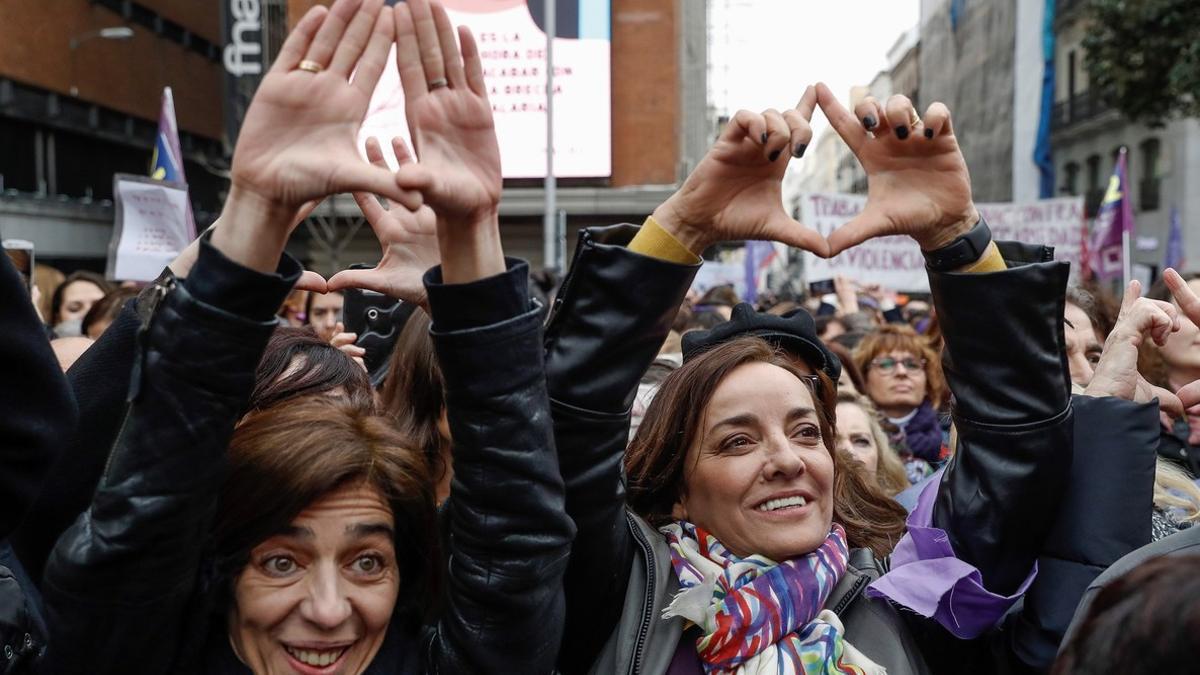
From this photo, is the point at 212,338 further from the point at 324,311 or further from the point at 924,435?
the point at 324,311

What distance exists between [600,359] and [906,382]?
3.80 metres

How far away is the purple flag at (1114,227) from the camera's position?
10.7 m

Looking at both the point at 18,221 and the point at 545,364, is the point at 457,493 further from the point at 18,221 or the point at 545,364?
the point at 18,221

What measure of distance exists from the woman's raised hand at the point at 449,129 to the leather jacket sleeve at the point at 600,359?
0.32 m

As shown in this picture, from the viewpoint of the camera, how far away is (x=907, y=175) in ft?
7.22

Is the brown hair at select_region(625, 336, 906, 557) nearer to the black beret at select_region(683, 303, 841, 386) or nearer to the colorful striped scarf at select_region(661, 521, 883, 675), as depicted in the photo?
the black beret at select_region(683, 303, 841, 386)

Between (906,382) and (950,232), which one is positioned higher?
(950,232)

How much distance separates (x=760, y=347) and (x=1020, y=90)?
34.1 metres

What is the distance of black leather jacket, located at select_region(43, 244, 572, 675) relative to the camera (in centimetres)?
172

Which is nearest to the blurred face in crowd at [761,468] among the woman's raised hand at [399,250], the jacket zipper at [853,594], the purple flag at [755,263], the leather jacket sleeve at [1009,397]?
the jacket zipper at [853,594]

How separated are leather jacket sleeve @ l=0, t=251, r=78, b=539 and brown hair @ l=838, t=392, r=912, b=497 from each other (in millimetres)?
3180

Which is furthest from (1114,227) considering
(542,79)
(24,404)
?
(542,79)

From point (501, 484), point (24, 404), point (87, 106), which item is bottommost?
point (501, 484)

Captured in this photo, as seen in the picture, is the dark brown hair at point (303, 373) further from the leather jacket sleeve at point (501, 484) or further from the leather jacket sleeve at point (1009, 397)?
the leather jacket sleeve at point (1009, 397)
